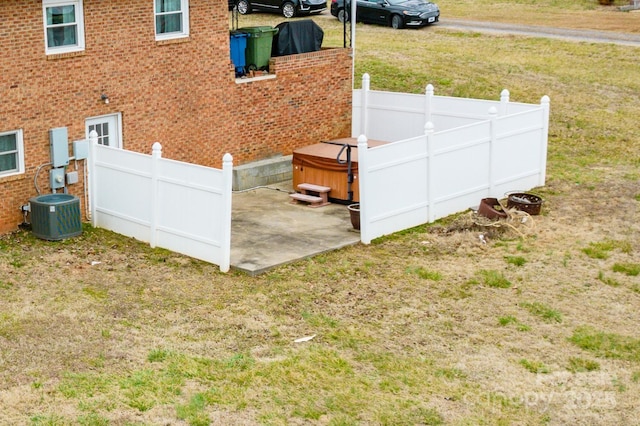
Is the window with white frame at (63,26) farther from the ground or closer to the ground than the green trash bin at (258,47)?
farther from the ground

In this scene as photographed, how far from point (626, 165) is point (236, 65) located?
9452mm

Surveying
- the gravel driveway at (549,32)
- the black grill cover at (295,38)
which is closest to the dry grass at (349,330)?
the black grill cover at (295,38)

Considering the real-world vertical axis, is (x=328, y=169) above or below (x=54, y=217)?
above

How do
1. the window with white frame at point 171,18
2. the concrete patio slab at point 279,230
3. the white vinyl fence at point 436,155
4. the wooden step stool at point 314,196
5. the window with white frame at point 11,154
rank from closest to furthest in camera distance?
the concrete patio slab at point 279,230
the window with white frame at point 11,154
the white vinyl fence at point 436,155
the window with white frame at point 171,18
the wooden step stool at point 314,196

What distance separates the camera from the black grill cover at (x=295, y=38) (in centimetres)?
2466

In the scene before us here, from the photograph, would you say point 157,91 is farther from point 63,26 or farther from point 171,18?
point 63,26

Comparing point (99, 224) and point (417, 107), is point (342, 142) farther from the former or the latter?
point (99, 224)

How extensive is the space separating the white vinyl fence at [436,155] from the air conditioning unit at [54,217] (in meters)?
Answer: 4.95

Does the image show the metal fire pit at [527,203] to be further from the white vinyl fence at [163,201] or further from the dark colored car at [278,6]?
the dark colored car at [278,6]

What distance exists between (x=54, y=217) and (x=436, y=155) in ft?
22.7

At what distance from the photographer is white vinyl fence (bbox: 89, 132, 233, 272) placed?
17.6 meters

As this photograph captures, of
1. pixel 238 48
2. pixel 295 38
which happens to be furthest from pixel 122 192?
pixel 295 38

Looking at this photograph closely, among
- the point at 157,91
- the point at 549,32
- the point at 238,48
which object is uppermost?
the point at 238,48

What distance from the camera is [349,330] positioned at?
15.3 m
